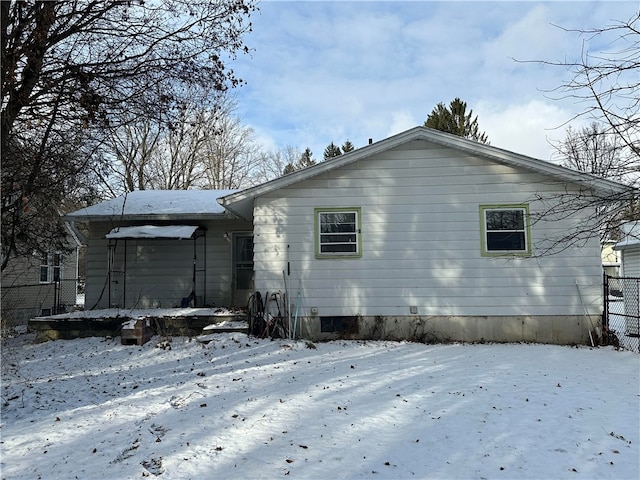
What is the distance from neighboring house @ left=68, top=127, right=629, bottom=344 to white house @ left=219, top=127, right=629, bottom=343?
0.07 feet

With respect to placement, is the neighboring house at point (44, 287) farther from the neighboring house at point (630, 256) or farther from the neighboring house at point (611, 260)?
the neighboring house at point (611, 260)

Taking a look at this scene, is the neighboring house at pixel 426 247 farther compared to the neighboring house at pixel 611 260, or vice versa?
the neighboring house at pixel 611 260

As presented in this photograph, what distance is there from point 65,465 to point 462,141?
28.3 feet

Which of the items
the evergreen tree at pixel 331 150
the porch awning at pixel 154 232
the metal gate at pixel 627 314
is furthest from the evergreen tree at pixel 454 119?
the porch awning at pixel 154 232

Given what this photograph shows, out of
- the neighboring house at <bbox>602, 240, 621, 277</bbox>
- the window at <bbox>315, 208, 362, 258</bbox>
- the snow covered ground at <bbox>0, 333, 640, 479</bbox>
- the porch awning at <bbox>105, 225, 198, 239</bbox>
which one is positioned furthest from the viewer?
the neighboring house at <bbox>602, 240, 621, 277</bbox>

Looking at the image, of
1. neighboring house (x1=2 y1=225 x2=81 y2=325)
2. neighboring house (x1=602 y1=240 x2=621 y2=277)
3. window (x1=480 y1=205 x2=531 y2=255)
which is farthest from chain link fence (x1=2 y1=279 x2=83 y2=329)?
neighboring house (x1=602 y1=240 x2=621 y2=277)

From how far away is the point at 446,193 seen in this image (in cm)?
963

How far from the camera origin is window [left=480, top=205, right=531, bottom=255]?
372 inches

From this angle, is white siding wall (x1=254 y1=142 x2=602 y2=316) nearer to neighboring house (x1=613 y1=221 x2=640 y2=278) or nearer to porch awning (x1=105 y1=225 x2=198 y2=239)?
porch awning (x1=105 y1=225 x2=198 y2=239)

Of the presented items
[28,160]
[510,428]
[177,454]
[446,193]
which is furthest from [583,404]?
[28,160]

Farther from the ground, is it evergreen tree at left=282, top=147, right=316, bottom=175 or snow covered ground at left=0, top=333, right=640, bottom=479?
evergreen tree at left=282, top=147, right=316, bottom=175

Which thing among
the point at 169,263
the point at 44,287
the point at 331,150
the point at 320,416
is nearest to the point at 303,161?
the point at 331,150

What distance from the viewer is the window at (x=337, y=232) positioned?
9.73 metres

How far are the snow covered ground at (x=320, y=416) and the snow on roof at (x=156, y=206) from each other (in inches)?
188
